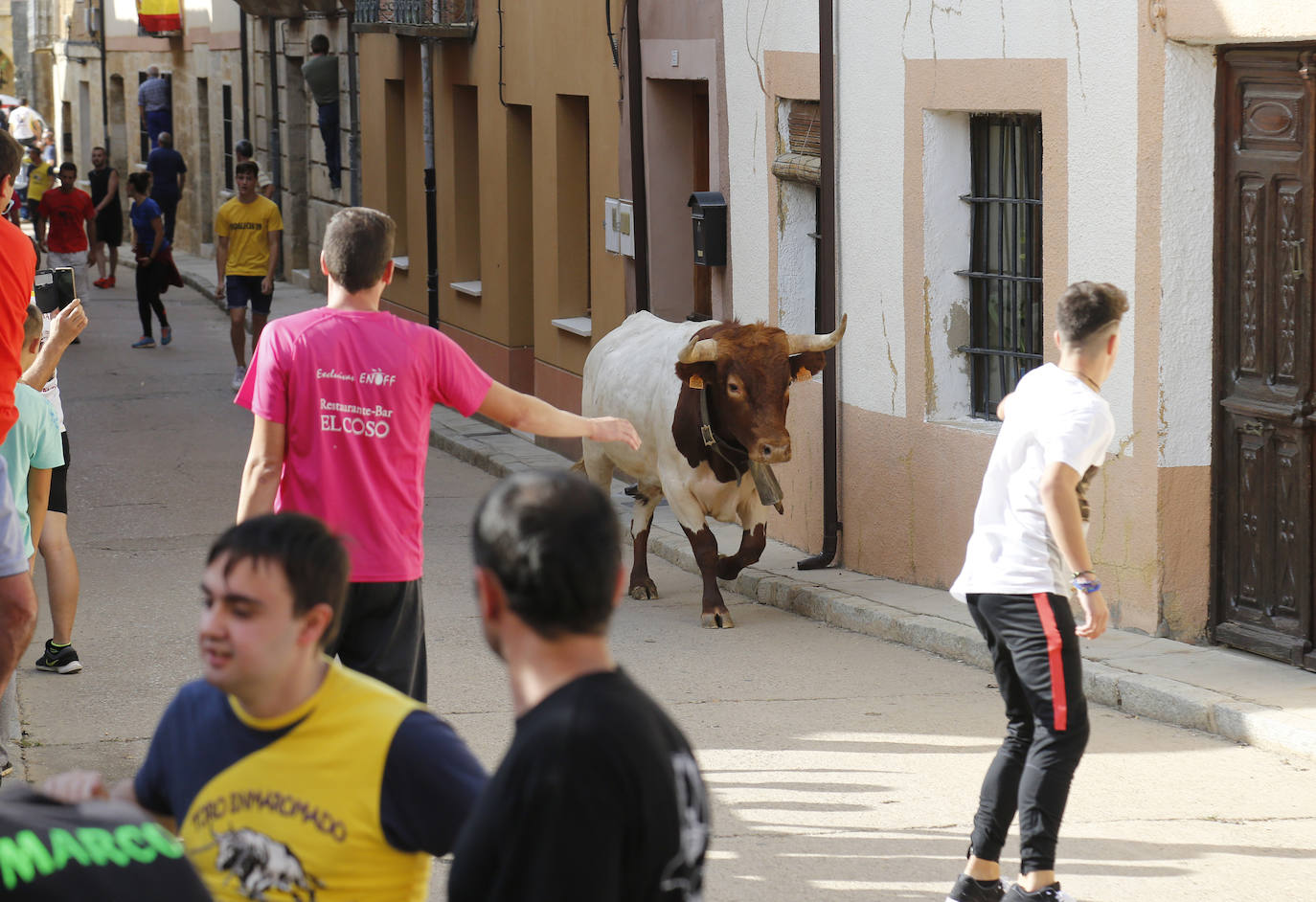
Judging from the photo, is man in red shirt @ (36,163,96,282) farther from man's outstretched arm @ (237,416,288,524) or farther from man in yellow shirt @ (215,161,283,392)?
man's outstretched arm @ (237,416,288,524)

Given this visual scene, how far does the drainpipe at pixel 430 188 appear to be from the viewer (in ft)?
58.5

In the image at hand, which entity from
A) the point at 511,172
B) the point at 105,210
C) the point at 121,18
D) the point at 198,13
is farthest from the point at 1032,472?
the point at 121,18

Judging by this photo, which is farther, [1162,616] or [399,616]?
[1162,616]

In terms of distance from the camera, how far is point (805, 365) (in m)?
9.27

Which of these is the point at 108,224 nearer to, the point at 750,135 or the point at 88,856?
the point at 750,135

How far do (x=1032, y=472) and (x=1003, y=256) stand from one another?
4.60 m

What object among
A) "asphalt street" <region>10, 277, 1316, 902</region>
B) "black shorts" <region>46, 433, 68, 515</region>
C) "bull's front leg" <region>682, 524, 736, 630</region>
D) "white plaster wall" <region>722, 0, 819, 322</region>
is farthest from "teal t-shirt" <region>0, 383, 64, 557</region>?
"white plaster wall" <region>722, 0, 819, 322</region>

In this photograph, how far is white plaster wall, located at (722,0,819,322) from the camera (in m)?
11.0

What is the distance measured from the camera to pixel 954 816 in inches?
244

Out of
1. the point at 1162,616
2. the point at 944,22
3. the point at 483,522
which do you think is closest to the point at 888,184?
the point at 944,22

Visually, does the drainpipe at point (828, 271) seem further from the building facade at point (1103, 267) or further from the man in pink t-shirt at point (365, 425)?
the man in pink t-shirt at point (365, 425)

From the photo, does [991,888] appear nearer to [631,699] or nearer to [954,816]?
[954,816]

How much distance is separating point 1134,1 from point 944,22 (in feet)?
4.78

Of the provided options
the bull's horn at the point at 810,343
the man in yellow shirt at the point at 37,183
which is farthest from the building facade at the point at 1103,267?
the man in yellow shirt at the point at 37,183
